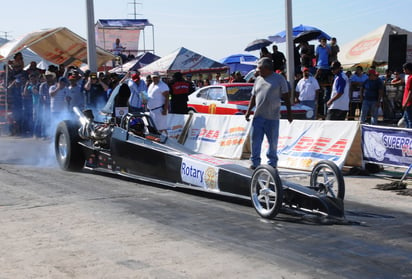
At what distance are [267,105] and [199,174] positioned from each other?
1.59 metres

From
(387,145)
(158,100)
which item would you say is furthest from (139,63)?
(387,145)

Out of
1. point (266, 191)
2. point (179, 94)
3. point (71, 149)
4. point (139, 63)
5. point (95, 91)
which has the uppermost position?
point (139, 63)

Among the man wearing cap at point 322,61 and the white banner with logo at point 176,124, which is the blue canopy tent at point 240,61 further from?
the white banner with logo at point 176,124

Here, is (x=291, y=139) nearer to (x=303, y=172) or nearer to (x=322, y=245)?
(x=303, y=172)

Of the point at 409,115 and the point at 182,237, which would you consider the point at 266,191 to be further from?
the point at 409,115

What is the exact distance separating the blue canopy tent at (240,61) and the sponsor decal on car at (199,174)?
72.9ft

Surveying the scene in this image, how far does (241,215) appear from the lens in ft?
23.0

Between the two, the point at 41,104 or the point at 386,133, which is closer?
the point at 386,133

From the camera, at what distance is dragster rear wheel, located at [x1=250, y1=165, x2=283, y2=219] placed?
6598 millimetres

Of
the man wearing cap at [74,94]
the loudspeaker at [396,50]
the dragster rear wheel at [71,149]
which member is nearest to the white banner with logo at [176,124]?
the man wearing cap at [74,94]

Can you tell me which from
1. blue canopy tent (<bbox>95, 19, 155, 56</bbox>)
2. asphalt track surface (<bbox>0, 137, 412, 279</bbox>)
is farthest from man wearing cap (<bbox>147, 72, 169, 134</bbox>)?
blue canopy tent (<bbox>95, 19, 155, 56</bbox>)

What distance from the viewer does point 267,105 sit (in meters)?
8.74

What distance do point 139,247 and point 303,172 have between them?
5.81m

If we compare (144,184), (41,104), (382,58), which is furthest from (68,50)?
(144,184)
